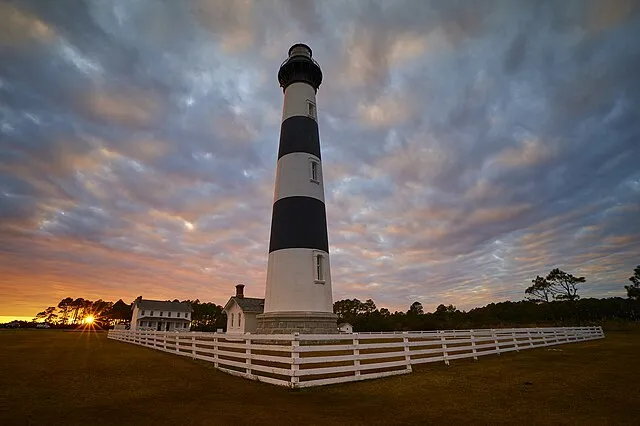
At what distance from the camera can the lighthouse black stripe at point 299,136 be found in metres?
18.2

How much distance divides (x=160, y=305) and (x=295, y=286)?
46524mm

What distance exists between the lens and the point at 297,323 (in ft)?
48.7

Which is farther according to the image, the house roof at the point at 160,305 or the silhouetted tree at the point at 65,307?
the silhouetted tree at the point at 65,307

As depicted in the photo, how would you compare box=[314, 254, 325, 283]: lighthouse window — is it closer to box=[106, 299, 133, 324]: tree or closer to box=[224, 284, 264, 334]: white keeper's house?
box=[224, 284, 264, 334]: white keeper's house

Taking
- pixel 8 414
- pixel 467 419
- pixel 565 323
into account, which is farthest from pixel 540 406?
pixel 565 323

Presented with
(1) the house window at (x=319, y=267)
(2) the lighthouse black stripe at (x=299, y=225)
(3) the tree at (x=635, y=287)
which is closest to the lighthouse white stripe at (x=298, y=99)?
(2) the lighthouse black stripe at (x=299, y=225)

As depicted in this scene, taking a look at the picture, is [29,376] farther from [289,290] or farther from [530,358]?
[530,358]

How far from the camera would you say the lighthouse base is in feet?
48.6

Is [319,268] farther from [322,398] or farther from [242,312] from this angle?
[242,312]

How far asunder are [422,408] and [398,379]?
10.1 feet

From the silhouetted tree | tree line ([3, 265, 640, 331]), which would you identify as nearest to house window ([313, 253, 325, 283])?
tree line ([3, 265, 640, 331])

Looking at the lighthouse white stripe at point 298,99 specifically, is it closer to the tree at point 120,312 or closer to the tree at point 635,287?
the tree at point 635,287

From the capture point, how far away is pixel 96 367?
10859mm

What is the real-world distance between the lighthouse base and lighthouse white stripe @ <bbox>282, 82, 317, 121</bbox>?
10.9 meters
